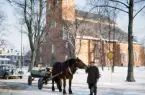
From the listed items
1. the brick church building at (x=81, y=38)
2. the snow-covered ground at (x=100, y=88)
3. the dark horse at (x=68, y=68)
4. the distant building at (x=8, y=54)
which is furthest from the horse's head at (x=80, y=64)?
the distant building at (x=8, y=54)

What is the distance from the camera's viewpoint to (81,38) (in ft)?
238

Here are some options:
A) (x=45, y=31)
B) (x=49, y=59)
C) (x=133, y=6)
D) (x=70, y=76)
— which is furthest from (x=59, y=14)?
(x=49, y=59)

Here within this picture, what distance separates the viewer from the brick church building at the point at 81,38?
5922 centimetres

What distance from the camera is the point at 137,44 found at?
12838cm

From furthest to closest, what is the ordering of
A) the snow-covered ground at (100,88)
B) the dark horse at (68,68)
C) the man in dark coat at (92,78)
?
1. the snow-covered ground at (100,88)
2. the dark horse at (68,68)
3. the man in dark coat at (92,78)

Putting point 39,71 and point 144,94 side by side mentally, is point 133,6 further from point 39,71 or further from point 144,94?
point 144,94

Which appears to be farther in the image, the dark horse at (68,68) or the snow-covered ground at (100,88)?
the snow-covered ground at (100,88)

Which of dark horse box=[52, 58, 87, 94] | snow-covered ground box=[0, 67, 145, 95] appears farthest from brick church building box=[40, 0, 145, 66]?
dark horse box=[52, 58, 87, 94]

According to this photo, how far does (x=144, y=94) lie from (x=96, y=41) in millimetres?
81365

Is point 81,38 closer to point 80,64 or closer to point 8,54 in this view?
point 80,64

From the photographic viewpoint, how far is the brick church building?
59219 millimetres

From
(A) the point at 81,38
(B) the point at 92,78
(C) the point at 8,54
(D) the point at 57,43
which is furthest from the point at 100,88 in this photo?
(C) the point at 8,54

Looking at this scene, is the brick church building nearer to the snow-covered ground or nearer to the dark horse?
the snow-covered ground

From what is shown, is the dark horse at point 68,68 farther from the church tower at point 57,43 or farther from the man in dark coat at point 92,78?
the church tower at point 57,43
